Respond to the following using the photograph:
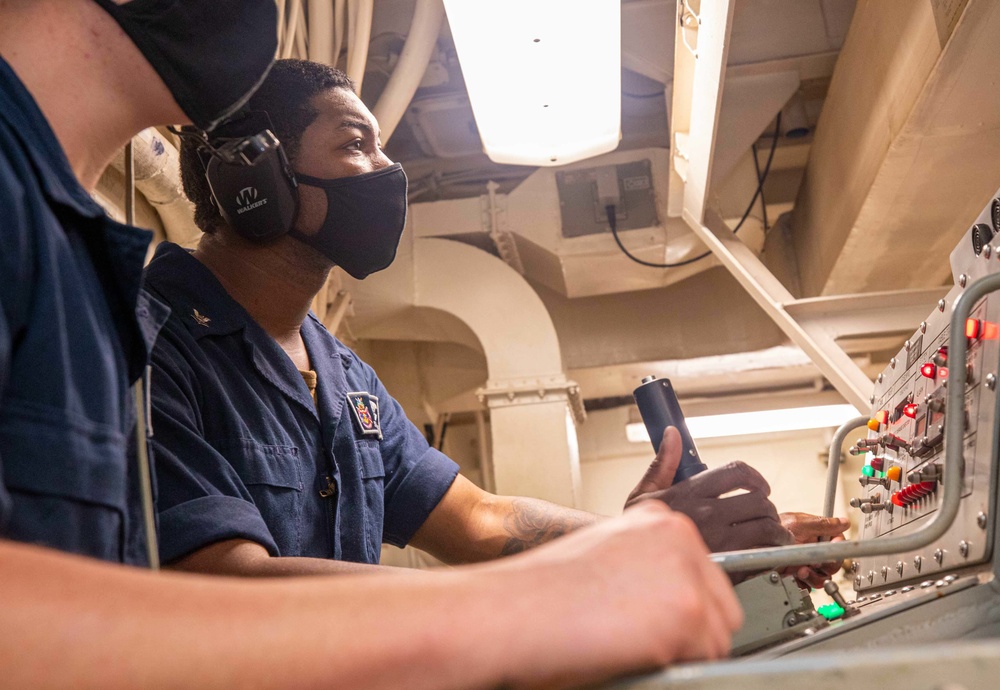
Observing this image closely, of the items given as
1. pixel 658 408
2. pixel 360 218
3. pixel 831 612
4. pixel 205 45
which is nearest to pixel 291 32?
pixel 360 218

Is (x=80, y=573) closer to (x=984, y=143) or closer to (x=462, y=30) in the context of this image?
(x=462, y=30)

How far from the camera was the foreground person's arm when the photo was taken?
1.33 feet

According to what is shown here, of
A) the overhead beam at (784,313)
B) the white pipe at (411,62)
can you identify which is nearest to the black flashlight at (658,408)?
the overhead beam at (784,313)

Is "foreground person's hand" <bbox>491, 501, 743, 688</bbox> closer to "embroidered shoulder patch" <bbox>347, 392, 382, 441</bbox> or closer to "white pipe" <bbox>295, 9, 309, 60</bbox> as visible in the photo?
"embroidered shoulder patch" <bbox>347, 392, 382, 441</bbox>

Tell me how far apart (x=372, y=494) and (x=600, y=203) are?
2.14 metres

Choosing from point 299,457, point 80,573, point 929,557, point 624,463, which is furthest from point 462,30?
point 624,463

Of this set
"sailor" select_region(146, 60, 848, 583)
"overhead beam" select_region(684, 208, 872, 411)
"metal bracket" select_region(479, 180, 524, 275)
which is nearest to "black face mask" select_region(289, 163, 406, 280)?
"sailor" select_region(146, 60, 848, 583)

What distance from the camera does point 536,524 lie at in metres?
1.50

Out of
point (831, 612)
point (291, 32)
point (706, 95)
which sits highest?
point (291, 32)

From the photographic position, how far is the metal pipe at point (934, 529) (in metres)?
0.73

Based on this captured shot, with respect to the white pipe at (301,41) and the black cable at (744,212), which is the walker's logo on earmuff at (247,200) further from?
the black cable at (744,212)

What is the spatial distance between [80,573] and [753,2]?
2.85 metres

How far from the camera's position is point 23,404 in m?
0.60

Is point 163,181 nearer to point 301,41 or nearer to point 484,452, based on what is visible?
point 301,41
